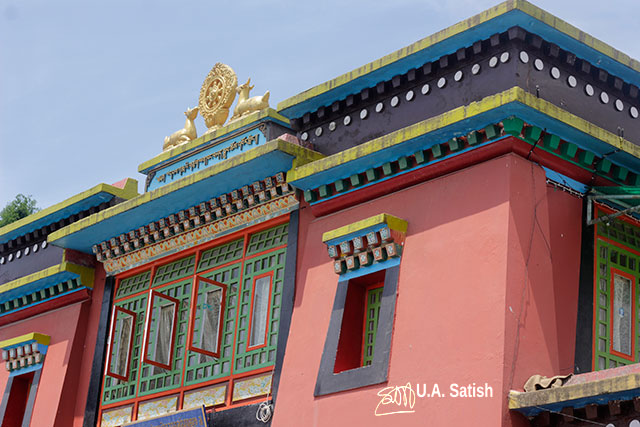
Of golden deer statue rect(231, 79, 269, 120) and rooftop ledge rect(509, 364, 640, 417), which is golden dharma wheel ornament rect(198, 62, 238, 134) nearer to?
golden deer statue rect(231, 79, 269, 120)

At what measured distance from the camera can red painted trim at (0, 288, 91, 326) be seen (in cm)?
1688

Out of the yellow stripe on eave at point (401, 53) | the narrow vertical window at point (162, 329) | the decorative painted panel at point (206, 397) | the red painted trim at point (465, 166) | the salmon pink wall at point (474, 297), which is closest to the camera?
the salmon pink wall at point (474, 297)

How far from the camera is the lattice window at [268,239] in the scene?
45.3ft

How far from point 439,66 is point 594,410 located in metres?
4.38

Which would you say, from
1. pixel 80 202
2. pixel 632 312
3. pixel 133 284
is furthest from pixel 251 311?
pixel 632 312

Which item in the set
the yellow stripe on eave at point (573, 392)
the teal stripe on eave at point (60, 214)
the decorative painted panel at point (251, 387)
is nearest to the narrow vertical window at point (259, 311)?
the decorative painted panel at point (251, 387)

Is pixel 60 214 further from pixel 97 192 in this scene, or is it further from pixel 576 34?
pixel 576 34

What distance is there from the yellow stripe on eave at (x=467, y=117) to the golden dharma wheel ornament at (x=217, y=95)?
3.01m

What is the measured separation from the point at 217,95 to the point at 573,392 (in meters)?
7.80

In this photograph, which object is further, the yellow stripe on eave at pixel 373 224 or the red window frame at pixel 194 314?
the red window frame at pixel 194 314

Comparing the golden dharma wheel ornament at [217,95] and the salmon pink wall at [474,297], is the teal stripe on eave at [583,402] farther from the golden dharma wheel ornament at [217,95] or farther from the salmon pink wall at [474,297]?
the golden dharma wheel ornament at [217,95]

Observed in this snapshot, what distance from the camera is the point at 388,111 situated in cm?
1277

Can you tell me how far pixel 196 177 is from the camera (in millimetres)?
14227

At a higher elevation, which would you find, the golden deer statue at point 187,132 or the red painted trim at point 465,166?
the golden deer statue at point 187,132
